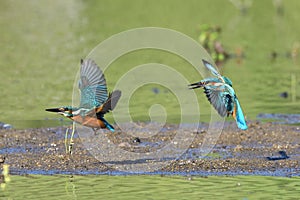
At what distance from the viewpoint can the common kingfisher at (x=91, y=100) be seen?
28.2ft

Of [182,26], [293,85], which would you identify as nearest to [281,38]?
[182,26]

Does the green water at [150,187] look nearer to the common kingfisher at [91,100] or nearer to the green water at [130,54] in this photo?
the common kingfisher at [91,100]

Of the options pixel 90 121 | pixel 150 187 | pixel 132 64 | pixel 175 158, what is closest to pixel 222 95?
pixel 175 158

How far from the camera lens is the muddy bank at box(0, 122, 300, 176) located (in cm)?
873

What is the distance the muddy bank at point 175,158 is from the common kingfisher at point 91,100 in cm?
59

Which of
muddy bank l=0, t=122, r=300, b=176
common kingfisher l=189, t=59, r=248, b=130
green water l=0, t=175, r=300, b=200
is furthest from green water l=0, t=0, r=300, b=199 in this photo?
common kingfisher l=189, t=59, r=248, b=130

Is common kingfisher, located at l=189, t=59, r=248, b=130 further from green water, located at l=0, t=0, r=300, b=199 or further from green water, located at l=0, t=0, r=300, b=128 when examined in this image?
green water, located at l=0, t=0, r=300, b=128

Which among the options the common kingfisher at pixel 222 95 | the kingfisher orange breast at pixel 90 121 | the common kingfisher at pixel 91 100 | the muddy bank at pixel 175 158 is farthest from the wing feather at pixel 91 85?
the common kingfisher at pixel 222 95

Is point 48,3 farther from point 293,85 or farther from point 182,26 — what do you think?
point 293,85

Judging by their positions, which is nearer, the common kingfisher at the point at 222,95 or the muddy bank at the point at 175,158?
the common kingfisher at the point at 222,95

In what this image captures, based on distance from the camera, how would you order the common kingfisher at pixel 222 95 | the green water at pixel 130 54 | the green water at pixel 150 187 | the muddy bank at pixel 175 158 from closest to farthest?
the green water at pixel 150 187 < the common kingfisher at pixel 222 95 < the muddy bank at pixel 175 158 < the green water at pixel 130 54

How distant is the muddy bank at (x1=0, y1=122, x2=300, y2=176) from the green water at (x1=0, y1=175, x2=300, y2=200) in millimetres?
265

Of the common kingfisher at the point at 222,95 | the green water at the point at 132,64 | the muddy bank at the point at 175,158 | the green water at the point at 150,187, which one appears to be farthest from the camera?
the muddy bank at the point at 175,158

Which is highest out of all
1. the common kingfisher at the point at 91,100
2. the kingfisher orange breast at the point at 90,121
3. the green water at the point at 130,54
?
the green water at the point at 130,54
